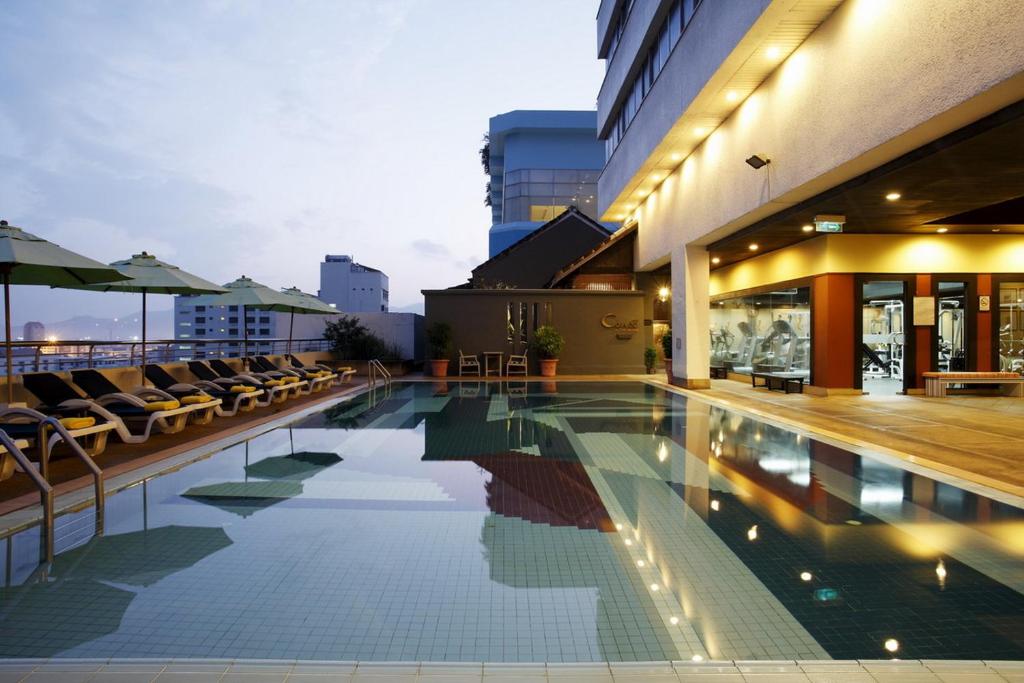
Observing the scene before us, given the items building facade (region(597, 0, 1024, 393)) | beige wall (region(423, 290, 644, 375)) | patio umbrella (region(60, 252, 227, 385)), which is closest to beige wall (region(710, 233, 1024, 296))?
building facade (region(597, 0, 1024, 393))

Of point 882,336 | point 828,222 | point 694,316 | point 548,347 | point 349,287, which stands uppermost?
point 349,287

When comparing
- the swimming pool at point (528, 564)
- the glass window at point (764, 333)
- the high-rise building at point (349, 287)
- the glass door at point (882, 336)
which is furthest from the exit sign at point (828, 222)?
the high-rise building at point (349, 287)

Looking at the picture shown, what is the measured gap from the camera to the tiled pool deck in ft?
7.27

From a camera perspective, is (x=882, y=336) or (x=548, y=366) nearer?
(x=882, y=336)

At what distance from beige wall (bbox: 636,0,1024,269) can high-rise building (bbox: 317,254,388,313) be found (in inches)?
2196

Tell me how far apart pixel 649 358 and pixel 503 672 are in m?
16.2

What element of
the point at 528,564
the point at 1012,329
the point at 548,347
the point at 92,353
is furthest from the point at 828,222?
the point at 92,353

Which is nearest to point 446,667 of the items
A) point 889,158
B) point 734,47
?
point 889,158

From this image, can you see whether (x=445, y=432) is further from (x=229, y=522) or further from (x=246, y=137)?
(x=246, y=137)

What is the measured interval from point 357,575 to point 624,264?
17.2 m

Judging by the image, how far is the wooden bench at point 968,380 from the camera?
11336 mm

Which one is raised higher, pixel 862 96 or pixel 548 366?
pixel 862 96

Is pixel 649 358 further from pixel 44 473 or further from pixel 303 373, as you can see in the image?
pixel 44 473

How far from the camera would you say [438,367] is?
56.6 ft
